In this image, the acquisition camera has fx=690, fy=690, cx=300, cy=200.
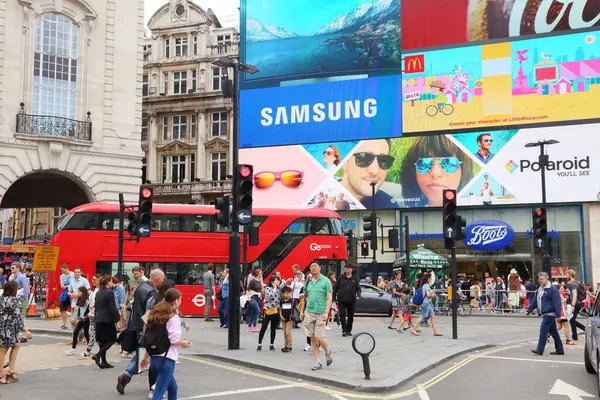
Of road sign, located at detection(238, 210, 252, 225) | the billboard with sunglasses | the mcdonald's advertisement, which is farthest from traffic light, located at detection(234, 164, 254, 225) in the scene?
the mcdonald's advertisement

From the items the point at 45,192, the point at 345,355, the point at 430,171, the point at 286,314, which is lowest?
the point at 345,355

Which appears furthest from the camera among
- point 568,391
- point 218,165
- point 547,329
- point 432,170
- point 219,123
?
point 219,123

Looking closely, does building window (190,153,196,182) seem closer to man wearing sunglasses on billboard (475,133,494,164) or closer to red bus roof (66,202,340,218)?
man wearing sunglasses on billboard (475,133,494,164)

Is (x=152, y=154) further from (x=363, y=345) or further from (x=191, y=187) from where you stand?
(x=363, y=345)

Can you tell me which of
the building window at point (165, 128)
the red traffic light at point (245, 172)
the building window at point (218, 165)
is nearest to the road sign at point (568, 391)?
the red traffic light at point (245, 172)

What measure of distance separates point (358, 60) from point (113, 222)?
2763 centimetres

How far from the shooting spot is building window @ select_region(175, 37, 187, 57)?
194 ft

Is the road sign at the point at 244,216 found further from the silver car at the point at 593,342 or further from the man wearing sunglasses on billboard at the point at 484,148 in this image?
the man wearing sunglasses on billboard at the point at 484,148

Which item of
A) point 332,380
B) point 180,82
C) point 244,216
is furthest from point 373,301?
point 180,82

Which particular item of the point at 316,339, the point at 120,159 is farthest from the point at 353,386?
the point at 120,159

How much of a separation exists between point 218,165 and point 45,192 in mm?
22928

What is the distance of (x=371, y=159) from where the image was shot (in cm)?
4603

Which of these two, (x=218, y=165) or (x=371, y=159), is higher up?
(x=218, y=165)

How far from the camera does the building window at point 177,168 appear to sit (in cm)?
5778
